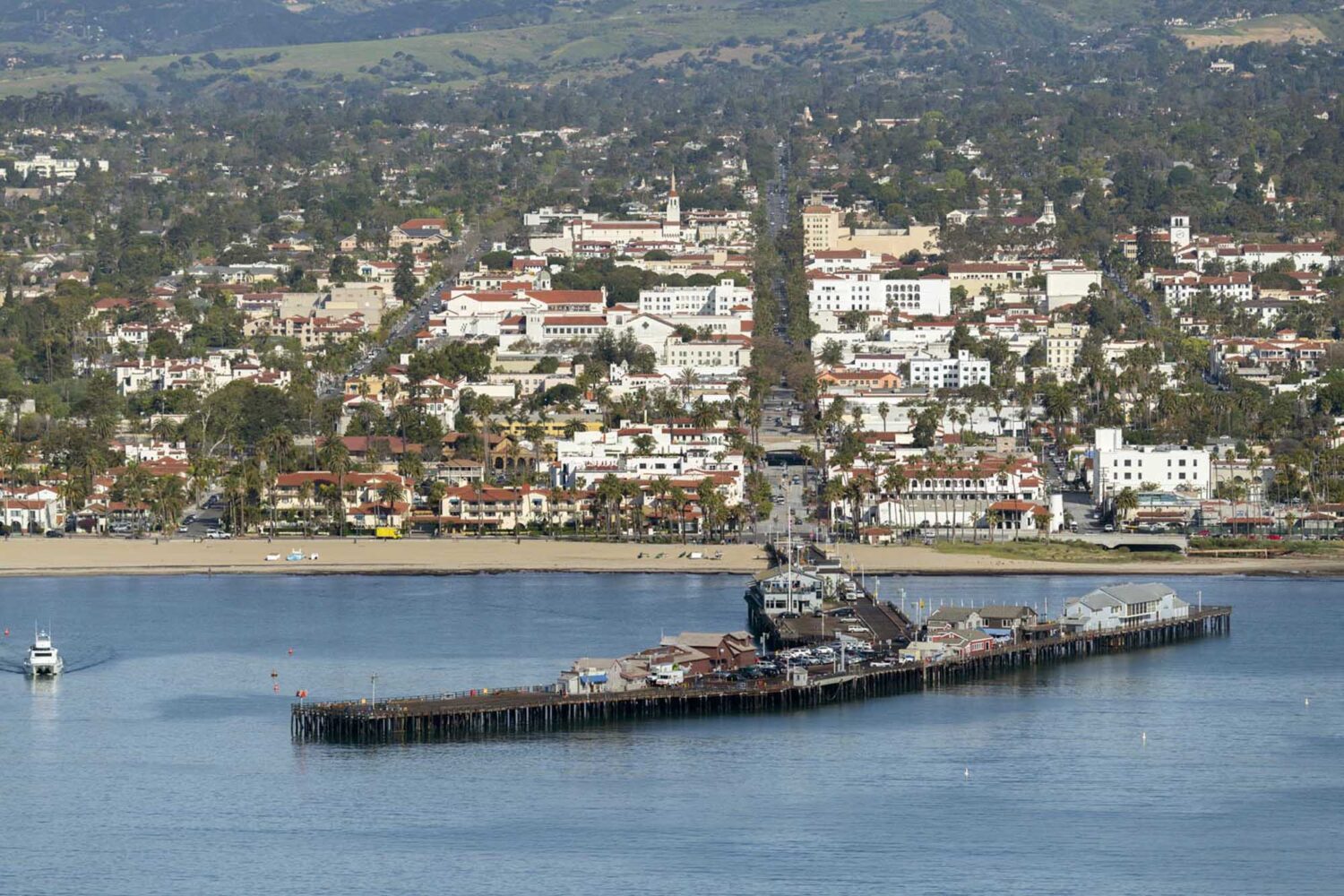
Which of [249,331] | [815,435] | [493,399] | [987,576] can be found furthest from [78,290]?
[987,576]

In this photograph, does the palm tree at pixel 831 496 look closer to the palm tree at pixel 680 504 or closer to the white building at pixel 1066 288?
the palm tree at pixel 680 504

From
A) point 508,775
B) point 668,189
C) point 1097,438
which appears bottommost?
point 508,775

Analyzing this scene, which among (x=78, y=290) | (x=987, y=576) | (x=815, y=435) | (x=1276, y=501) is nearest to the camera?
(x=987, y=576)

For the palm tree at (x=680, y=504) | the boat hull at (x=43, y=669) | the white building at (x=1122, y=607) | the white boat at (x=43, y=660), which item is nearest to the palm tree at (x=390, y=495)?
the palm tree at (x=680, y=504)

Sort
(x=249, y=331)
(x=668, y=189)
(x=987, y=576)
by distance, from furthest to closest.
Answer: (x=668, y=189) → (x=249, y=331) → (x=987, y=576)

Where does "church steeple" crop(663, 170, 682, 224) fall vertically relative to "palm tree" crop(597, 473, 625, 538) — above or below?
above

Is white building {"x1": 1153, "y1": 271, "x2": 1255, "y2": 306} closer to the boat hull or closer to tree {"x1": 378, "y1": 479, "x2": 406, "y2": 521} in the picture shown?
tree {"x1": 378, "y1": 479, "x2": 406, "y2": 521}

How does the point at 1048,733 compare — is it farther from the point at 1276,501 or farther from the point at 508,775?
the point at 1276,501

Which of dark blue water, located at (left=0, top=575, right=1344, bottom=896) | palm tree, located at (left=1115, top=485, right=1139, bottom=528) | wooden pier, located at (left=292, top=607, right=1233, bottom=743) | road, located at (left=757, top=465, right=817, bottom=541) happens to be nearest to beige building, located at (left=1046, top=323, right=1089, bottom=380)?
road, located at (left=757, top=465, right=817, bottom=541)
